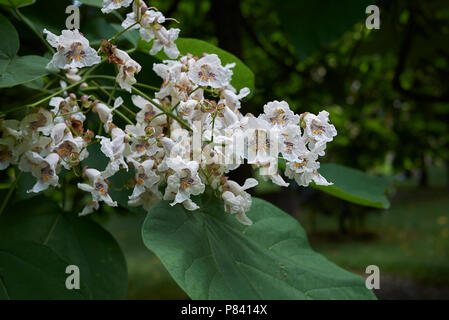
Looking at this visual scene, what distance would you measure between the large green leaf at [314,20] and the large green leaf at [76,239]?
80 centimetres

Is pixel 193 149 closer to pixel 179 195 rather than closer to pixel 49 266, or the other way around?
pixel 179 195

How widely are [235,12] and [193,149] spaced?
4.90ft

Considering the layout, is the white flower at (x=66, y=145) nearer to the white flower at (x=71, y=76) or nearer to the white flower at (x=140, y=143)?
the white flower at (x=140, y=143)

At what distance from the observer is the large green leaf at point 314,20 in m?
0.93

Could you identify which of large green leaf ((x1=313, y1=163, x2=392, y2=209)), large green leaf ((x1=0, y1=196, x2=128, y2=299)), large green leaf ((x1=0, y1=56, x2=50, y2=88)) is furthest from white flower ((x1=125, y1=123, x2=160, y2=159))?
large green leaf ((x1=313, y1=163, x2=392, y2=209))

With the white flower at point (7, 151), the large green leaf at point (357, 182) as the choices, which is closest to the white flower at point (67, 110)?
the white flower at point (7, 151)

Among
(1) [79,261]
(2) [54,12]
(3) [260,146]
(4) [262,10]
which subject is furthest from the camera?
(4) [262,10]

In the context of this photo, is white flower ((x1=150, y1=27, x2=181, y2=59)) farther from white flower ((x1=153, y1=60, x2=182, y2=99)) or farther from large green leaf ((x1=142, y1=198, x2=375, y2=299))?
large green leaf ((x1=142, y1=198, x2=375, y2=299))

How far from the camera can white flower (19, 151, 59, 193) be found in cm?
93

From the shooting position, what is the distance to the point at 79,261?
129 centimetres

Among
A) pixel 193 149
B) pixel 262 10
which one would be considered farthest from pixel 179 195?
A: pixel 262 10

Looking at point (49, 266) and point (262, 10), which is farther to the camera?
point (262, 10)

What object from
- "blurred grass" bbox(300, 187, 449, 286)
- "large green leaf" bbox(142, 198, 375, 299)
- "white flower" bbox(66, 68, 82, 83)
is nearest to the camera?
"large green leaf" bbox(142, 198, 375, 299)

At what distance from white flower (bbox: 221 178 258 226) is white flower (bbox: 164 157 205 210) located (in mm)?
72
